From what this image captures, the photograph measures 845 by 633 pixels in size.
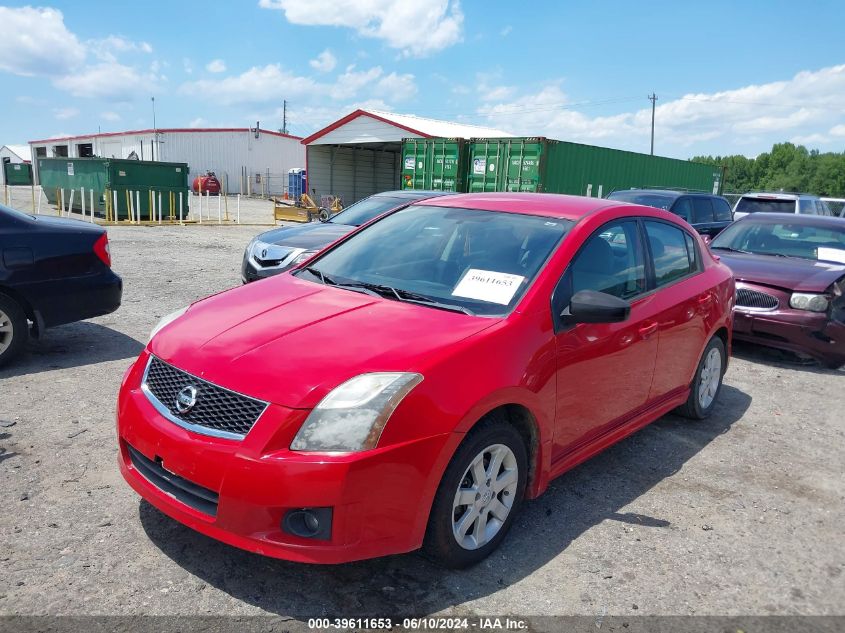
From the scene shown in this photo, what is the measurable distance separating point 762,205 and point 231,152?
38196 mm

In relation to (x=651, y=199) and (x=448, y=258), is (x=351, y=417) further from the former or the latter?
(x=651, y=199)

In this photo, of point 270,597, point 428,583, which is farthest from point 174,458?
point 428,583

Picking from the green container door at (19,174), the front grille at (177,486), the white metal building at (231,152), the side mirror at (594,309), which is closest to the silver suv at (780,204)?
the side mirror at (594,309)

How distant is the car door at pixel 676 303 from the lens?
13.6 feet

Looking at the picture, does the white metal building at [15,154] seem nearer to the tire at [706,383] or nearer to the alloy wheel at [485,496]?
the tire at [706,383]

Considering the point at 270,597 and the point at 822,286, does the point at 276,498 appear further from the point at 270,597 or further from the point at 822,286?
the point at 822,286

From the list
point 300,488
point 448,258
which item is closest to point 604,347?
point 448,258

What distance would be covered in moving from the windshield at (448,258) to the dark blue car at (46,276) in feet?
9.02

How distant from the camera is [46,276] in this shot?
5367 millimetres

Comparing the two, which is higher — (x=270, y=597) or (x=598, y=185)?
(x=598, y=185)

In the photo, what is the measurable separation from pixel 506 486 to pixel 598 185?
21.3 m

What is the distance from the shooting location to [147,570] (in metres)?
2.77

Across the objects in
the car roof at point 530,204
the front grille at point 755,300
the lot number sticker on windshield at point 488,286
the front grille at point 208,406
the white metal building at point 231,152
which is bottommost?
the front grille at point 755,300

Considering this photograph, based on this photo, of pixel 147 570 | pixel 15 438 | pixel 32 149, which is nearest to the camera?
pixel 147 570
